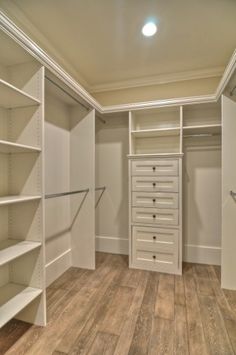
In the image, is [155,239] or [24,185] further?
[155,239]

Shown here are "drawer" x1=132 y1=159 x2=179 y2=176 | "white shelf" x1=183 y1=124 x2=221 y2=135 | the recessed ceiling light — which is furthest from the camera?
"white shelf" x1=183 y1=124 x2=221 y2=135

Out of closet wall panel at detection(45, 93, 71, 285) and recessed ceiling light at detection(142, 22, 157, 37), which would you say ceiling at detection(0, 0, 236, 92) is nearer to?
recessed ceiling light at detection(142, 22, 157, 37)

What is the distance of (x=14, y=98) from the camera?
155 cm

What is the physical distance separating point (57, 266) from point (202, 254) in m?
1.95

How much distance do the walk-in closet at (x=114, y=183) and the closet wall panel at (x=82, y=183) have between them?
1 cm

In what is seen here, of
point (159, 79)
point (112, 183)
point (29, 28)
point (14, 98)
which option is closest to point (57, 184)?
point (112, 183)

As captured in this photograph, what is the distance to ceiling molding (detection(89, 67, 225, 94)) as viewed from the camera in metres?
2.84

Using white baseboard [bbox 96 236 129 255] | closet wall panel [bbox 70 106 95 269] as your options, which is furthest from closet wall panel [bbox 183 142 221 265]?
closet wall panel [bbox 70 106 95 269]

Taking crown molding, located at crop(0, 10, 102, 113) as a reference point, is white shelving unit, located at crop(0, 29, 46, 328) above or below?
below

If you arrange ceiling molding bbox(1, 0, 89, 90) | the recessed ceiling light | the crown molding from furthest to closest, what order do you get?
the recessed ceiling light, ceiling molding bbox(1, 0, 89, 90), the crown molding

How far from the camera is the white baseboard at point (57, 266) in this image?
2298 mm

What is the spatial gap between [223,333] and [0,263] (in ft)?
5.67

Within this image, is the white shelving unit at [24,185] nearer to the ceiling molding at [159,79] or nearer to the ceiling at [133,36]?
the ceiling at [133,36]

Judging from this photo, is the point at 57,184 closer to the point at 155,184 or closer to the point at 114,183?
the point at 114,183
